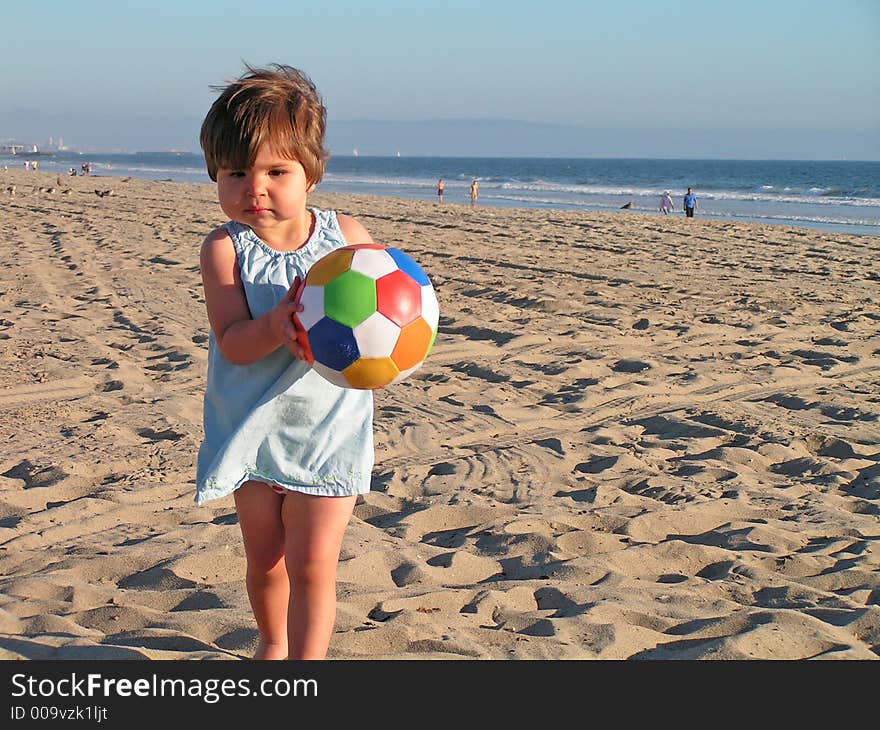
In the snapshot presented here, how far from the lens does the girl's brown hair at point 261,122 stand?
7.62 ft

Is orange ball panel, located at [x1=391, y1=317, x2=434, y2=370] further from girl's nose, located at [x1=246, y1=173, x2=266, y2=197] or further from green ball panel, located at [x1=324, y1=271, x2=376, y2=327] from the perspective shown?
girl's nose, located at [x1=246, y1=173, x2=266, y2=197]

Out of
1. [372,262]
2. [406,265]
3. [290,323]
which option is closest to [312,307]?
[290,323]

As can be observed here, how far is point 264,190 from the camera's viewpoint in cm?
238

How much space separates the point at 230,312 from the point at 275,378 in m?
0.20

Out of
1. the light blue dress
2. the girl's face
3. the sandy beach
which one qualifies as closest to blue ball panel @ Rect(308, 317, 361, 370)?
the light blue dress

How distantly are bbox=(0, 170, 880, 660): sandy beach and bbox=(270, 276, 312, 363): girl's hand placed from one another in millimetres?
1043

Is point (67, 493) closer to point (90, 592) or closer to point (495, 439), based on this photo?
point (90, 592)

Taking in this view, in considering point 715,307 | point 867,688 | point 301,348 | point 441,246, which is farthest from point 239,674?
point 441,246

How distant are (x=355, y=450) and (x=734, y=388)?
4268 millimetres

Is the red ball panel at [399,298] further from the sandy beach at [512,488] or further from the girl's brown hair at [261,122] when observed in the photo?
the sandy beach at [512,488]

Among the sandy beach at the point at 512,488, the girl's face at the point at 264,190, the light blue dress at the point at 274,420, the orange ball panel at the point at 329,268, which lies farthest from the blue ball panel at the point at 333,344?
the sandy beach at the point at 512,488

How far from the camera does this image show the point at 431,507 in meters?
4.16

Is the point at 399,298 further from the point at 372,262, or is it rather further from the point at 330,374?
the point at 330,374

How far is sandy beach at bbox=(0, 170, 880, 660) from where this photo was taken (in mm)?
3086
